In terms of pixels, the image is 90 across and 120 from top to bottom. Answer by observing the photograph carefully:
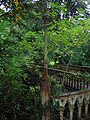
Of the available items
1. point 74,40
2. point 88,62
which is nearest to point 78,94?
point 74,40

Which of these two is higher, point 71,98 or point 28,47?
point 28,47

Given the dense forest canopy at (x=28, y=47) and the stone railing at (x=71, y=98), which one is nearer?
the stone railing at (x=71, y=98)

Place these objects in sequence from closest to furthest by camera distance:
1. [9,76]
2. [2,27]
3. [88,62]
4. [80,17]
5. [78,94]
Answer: [2,27] → [78,94] → [9,76] → [80,17] → [88,62]

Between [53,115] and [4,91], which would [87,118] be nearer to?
[53,115]

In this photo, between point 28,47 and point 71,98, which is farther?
point 28,47

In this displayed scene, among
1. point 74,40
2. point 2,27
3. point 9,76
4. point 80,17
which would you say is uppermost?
point 80,17

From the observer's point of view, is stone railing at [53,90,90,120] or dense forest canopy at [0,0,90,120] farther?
dense forest canopy at [0,0,90,120]

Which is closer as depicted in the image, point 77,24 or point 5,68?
point 5,68

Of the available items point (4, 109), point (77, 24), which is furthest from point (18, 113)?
point (77, 24)

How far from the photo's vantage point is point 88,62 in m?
9.47

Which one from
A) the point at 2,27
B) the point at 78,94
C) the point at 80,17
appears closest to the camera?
the point at 2,27

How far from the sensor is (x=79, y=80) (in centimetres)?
493

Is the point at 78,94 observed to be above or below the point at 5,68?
below

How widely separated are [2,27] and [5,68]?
1.15 metres
